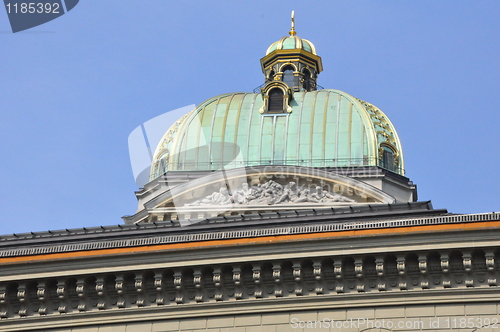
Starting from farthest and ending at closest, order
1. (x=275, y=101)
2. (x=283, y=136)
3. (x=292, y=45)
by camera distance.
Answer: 1. (x=292, y=45)
2. (x=275, y=101)
3. (x=283, y=136)

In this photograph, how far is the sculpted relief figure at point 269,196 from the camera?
5134 centimetres

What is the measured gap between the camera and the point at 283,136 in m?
56.6

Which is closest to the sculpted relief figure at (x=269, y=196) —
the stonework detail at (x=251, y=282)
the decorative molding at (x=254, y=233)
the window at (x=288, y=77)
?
the window at (x=288, y=77)

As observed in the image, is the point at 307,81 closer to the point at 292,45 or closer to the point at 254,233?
the point at 292,45

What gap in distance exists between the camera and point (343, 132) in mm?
56938

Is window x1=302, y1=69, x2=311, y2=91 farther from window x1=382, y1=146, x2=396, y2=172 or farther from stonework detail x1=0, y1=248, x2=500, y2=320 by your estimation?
stonework detail x1=0, y1=248, x2=500, y2=320

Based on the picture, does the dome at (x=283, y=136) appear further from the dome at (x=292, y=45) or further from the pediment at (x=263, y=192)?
the dome at (x=292, y=45)

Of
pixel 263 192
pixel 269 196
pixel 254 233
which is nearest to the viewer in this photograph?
pixel 254 233

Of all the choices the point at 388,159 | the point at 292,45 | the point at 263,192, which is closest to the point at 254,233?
the point at 263,192

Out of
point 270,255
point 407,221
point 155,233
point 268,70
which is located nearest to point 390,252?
point 407,221

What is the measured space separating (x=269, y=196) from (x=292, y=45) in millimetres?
20044

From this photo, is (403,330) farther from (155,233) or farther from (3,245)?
(3,245)

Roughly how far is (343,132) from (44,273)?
93.2 ft

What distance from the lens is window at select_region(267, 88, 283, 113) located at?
5836cm
